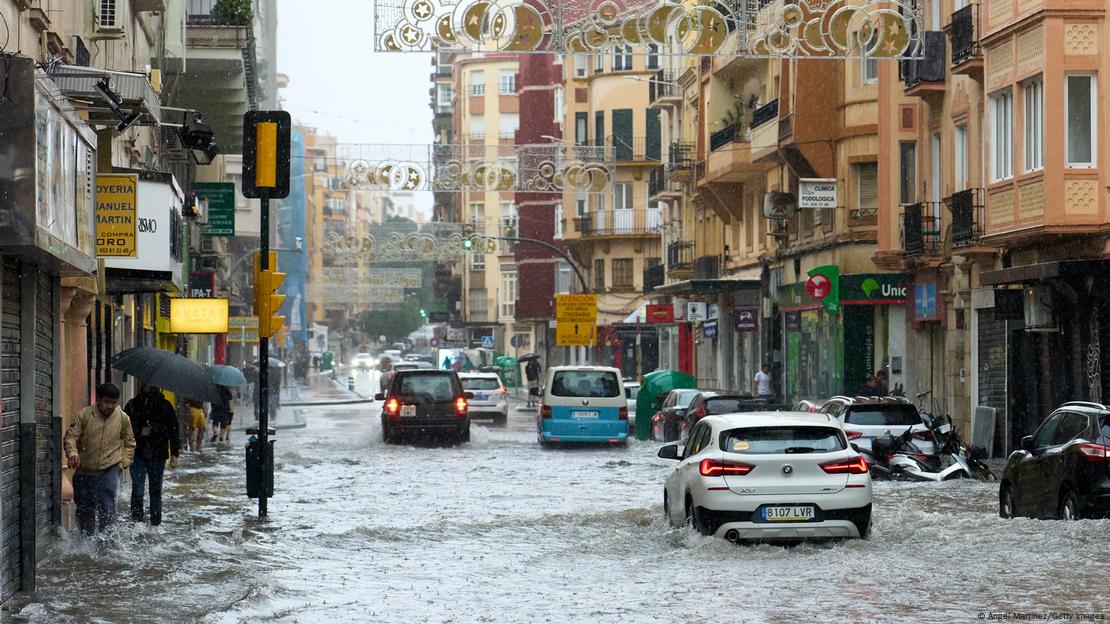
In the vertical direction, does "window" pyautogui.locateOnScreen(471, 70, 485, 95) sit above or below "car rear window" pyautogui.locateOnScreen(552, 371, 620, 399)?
above

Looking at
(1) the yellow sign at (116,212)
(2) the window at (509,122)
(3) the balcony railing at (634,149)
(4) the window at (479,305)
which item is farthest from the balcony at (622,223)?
(1) the yellow sign at (116,212)

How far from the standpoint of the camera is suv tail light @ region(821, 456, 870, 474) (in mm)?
15945

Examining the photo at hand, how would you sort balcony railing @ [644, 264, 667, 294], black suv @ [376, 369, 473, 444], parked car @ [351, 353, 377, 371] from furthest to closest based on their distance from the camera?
parked car @ [351, 353, 377, 371]
balcony railing @ [644, 264, 667, 294]
black suv @ [376, 369, 473, 444]

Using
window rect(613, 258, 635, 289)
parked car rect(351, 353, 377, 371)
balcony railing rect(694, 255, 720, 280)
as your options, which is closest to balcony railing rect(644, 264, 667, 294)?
window rect(613, 258, 635, 289)

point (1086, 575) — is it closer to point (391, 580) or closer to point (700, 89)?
point (391, 580)

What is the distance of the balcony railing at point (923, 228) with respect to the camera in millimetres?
36062

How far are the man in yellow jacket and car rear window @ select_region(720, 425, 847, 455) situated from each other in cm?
566

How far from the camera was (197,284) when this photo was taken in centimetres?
4812

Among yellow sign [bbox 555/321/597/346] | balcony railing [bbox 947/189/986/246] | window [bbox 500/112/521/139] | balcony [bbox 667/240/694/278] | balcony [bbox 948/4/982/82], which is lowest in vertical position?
yellow sign [bbox 555/321/597/346]

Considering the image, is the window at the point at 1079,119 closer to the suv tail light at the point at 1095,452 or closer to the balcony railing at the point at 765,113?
the suv tail light at the point at 1095,452

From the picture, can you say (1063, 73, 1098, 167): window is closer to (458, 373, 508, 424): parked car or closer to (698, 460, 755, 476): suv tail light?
(698, 460, 755, 476): suv tail light

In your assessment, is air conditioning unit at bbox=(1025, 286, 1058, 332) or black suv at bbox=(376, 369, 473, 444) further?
black suv at bbox=(376, 369, 473, 444)

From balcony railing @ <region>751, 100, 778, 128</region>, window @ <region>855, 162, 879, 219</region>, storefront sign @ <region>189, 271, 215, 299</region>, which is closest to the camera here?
window @ <region>855, 162, 879, 219</region>

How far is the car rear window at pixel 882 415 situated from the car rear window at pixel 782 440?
9.98 m
